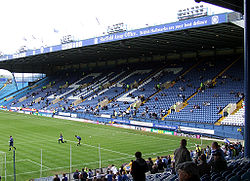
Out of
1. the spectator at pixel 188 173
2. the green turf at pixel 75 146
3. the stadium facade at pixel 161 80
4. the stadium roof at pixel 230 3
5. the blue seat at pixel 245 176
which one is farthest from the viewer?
the stadium facade at pixel 161 80

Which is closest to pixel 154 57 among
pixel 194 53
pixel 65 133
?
pixel 194 53

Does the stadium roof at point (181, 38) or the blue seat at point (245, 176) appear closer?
the blue seat at point (245, 176)

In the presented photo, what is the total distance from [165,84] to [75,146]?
76.2 feet

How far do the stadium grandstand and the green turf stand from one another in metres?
3.45

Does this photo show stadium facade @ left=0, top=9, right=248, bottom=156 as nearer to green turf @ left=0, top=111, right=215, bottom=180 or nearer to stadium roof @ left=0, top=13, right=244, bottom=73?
stadium roof @ left=0, top=13, right=244, bottom=73

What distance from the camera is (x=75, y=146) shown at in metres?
26.9

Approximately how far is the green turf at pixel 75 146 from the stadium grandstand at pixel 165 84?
3.45 meters

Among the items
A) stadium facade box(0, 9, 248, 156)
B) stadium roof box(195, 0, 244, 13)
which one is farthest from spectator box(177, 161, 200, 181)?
stadium facade box(0, 9, 248, 156)

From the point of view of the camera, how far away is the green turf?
66.2 ft

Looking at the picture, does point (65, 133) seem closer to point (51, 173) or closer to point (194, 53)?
point (51, 173)

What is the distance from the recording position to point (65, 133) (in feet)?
113

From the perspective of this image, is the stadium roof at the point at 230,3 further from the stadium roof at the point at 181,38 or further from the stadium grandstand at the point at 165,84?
the stadium roof at the point at 181,38

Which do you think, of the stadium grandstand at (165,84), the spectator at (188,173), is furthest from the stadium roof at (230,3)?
the spectator at (188,173)

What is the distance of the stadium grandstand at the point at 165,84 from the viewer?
30.8 m
